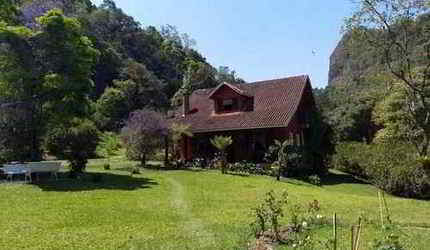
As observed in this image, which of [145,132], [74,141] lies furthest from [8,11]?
[145,132]

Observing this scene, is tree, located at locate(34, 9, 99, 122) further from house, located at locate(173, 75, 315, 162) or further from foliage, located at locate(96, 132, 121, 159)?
foliage, located at locate(96, 132, 121, 159)

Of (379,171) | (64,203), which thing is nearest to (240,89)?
(379,171)

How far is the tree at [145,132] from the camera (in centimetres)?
3272

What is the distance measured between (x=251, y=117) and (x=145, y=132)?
8033 mm

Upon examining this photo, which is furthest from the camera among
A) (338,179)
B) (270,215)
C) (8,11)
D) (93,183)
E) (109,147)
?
(109,147)

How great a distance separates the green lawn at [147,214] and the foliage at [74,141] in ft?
4.60

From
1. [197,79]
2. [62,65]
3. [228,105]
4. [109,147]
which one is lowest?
[109,147]

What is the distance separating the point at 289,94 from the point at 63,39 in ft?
59.0

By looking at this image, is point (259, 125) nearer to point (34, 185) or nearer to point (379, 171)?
point (379, 171)

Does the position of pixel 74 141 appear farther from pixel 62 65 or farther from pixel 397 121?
pixel 397 121

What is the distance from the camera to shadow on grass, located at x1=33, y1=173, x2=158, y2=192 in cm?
1964

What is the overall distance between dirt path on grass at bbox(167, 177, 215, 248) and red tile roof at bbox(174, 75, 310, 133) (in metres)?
15.4

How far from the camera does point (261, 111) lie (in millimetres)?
35031

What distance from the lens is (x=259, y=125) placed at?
1314 inches
